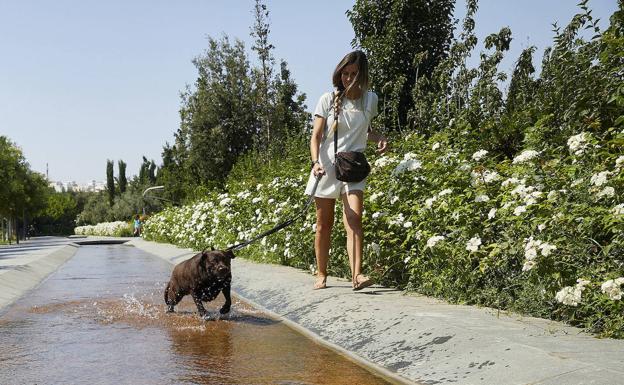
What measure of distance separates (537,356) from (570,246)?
133cm

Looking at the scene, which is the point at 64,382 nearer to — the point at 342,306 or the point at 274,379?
the point at 274,379

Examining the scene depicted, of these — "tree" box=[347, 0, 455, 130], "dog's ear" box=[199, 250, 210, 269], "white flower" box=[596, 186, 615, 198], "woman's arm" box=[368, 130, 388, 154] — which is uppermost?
"tree" box=[347, 0, 455, 130]

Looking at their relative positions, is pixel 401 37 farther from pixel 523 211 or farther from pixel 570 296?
pixel 570 296

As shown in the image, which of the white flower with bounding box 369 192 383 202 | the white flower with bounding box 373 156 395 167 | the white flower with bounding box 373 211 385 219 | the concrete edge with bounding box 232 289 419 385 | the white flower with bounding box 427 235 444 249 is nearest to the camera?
the concrete edge with bounding box 232 289 419 385

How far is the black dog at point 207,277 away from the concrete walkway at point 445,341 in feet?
2.36

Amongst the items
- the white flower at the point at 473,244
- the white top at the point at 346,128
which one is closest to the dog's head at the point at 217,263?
the white top at the point at 346,128

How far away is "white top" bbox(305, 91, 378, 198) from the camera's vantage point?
7082mm

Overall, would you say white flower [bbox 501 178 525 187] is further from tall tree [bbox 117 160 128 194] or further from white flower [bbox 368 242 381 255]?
tall tree [bbox 117 160 128 194]

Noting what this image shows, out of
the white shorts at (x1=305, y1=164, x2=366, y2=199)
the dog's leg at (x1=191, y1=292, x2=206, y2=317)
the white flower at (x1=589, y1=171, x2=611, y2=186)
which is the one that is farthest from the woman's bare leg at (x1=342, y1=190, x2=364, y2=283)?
the white flower at (x1=589, y1=171, x2=611, y2=186)

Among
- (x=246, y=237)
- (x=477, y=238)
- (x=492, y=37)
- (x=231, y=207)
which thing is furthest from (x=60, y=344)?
(x=492, y=37)

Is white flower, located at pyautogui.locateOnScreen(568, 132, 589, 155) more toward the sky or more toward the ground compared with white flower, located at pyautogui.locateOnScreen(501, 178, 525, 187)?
more toward the sky

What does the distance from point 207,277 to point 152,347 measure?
1451 millimetres

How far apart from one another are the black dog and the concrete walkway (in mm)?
719

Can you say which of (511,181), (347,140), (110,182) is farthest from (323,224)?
(110,182)
